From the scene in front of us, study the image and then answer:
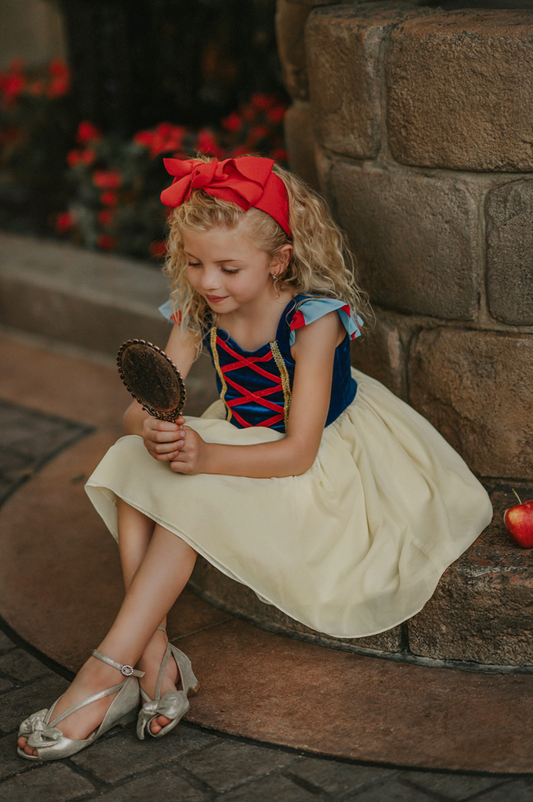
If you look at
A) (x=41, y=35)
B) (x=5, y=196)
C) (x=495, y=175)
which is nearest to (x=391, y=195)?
(x=495, y=175)

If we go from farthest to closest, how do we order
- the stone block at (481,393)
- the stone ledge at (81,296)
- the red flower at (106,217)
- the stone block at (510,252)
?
the red flower at (106,217)
the stone ledge at (81,296)
the stone block at (481,393)
the stone block at (510,252)

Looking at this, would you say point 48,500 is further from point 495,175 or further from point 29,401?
point 495,175

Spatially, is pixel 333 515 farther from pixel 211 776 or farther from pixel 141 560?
pixel 211 776

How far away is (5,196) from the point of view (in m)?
6.45

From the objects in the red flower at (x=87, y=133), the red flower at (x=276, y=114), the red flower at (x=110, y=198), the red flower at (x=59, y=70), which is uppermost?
the red flower at (x=59, y=70)

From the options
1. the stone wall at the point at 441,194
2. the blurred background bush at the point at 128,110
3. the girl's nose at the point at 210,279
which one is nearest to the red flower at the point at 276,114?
the blurred background bush at the point at 128,110

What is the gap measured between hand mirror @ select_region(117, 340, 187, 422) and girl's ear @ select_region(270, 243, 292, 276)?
1.40ft

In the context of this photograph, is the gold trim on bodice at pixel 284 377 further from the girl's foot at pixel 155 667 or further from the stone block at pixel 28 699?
the stone block at pixel 28 699

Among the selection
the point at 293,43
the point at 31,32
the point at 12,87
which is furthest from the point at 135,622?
the point at 31,32

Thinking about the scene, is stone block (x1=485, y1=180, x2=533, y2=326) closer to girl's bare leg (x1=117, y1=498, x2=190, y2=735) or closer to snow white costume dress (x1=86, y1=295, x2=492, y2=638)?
snow white costume dress (x1=86, y1=295, x2=492, y2=638)

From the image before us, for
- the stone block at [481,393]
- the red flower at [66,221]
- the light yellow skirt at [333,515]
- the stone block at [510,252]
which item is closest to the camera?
the light yellow skirt at [333,515]

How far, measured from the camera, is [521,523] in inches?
86.4

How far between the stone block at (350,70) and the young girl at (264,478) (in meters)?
0.27

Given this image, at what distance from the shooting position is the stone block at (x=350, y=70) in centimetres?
233
